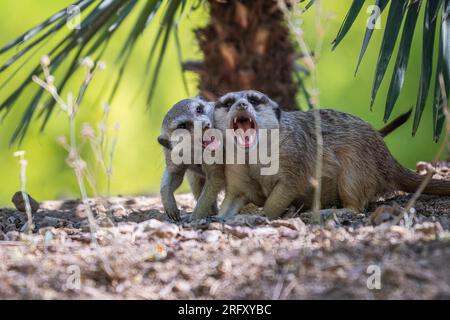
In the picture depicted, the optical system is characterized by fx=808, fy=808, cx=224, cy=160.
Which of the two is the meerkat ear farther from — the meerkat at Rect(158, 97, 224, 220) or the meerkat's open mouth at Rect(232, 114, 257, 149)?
the meerkat's open mouth at Rect(232, 114, 257, 149)

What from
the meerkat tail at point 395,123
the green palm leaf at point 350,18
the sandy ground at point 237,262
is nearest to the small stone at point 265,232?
the sandy ground at point 237,262

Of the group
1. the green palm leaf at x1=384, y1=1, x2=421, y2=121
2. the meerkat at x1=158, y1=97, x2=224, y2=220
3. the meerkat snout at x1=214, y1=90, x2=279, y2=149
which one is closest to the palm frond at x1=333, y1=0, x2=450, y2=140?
the green palm leaf at x1=384, y1=1, x2=421, y2=121

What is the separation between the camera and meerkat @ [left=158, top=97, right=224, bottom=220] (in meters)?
3.86

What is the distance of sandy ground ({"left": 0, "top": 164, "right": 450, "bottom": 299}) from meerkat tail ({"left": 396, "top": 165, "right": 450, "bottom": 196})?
0.90 m

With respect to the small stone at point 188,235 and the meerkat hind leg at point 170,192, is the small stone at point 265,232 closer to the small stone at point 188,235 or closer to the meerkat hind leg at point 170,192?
the small stone at point 188,235

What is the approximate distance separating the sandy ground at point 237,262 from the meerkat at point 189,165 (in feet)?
2.58

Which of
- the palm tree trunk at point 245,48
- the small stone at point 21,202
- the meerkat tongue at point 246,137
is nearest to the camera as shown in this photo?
the meerkat tongue at point 246,137

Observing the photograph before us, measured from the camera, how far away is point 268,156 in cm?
387

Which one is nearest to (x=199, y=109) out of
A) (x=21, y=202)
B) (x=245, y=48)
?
(x=21, y=202)

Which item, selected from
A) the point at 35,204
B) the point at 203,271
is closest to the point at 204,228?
the point at 203,271

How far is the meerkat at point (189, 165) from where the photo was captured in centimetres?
386
